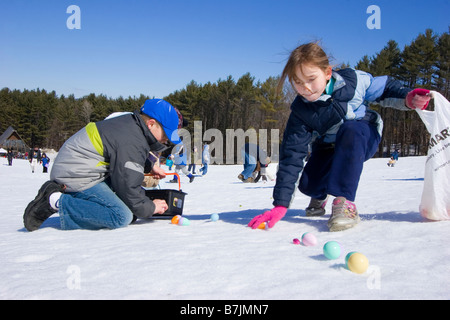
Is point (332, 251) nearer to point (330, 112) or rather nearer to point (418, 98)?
point (330, 112)

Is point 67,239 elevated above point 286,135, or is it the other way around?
point 286,135

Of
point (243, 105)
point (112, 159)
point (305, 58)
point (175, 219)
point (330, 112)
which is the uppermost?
point (243, 105)

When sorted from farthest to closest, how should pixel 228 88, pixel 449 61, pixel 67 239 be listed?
pixel 228 88 → pixel 449 61 → pixel 67 239

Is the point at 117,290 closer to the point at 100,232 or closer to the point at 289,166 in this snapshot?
the point at 100,232

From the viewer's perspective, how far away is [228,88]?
49344 millimetres

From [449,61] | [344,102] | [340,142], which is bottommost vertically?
[340,142]

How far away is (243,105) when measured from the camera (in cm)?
4709

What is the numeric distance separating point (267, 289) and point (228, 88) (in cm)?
4925

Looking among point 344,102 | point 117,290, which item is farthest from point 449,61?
point 117,290

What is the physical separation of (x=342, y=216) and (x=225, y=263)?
111cm

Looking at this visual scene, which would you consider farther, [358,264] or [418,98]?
[418,98]

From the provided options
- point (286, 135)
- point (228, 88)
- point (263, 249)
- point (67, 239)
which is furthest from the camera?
point (228, 88)

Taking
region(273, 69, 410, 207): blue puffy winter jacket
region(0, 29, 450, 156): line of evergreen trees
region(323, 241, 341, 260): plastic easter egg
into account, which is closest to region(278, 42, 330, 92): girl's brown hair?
region(273, 69, 410, 207): blue puffy winter jacket

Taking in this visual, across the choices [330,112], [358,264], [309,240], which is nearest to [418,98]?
[330,112]
